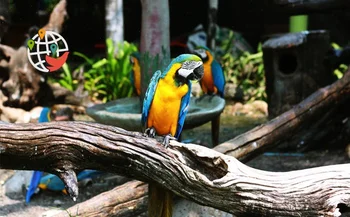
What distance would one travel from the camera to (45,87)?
5.08m

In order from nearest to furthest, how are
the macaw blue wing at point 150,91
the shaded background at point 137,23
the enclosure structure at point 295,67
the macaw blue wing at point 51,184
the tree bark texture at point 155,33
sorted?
1. the macaw blue wing at point 150,91
2. the tree bark texture at point 155,33
3. the macaw blue wing at point 51,184
4. the enclosure structure at point 295,67
5. the shaded background at point 137,23

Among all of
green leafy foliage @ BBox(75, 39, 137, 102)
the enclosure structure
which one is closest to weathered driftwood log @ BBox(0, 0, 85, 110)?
green leafy foliage @ BBox(75, 39, 137, 102)

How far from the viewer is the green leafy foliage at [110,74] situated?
5516 millimetres

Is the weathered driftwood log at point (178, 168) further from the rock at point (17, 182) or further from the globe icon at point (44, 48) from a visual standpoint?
the rock at point (17, 182)

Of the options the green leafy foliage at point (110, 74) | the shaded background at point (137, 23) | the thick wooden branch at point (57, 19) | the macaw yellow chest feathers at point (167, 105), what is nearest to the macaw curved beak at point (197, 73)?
the macaw yellow chest feathers at point (167, 105)

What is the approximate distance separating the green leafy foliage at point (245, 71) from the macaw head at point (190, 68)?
4120 mm

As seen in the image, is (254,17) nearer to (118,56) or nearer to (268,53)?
(268,53)

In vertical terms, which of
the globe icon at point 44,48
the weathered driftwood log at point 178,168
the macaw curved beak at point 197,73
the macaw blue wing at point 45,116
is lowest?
the macaw blue wing at point 45,116

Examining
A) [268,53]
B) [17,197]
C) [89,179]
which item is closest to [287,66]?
[268,53]

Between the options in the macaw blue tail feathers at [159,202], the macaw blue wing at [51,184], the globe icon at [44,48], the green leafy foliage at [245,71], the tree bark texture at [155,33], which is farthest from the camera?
the green leafy foliage at [245,71]

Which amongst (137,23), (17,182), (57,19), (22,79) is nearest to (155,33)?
(17,182)

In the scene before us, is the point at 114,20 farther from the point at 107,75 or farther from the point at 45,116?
the point at 45,116

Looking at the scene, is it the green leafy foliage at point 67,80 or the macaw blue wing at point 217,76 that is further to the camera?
the green leafy foliage at point 67,80

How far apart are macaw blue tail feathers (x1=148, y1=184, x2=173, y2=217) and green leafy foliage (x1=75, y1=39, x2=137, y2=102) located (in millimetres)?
3531
